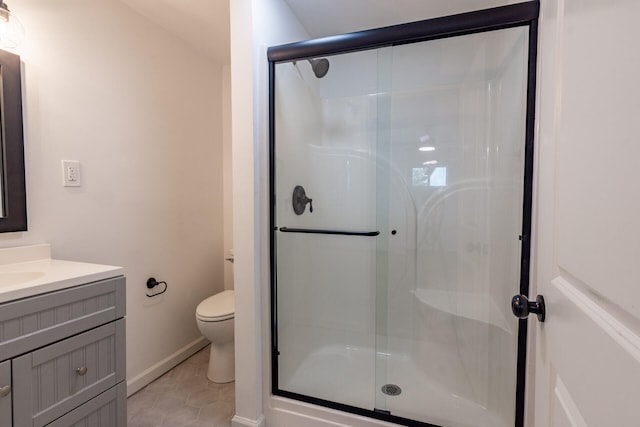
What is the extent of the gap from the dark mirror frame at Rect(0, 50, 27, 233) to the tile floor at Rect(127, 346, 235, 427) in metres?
1.12

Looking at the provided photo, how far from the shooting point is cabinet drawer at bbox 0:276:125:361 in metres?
0.86

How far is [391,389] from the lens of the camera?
1.61 m

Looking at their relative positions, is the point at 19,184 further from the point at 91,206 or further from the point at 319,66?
the point at 319,66

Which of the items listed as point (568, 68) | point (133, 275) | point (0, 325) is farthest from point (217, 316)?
point (568, 68)

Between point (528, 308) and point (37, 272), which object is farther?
point (37, 272)

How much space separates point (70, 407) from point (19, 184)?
95cm

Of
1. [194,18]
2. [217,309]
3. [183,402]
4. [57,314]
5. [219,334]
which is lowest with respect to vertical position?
[183,402]

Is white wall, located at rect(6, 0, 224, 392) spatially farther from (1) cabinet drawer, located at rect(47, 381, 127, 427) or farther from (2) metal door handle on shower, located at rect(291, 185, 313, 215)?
(2) metal door handle on shower, located at rect(291, 185, 313, 215)

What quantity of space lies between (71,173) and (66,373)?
96 centimetres

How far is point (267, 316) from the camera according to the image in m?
1.54

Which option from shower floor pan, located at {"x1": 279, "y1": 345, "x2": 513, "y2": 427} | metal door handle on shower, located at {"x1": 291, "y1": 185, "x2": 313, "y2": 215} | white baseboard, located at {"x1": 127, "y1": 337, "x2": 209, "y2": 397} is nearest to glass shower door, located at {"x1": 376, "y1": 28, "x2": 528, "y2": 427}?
shower floor pan, located at {"x1": 279, "y1": 345, "x2": 513, "y2": 427}

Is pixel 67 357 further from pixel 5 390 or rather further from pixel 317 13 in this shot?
pixel 317 13

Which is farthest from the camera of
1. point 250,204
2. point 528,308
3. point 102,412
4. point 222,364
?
point 222,364

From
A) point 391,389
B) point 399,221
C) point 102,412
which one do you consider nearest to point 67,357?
point 102,412
